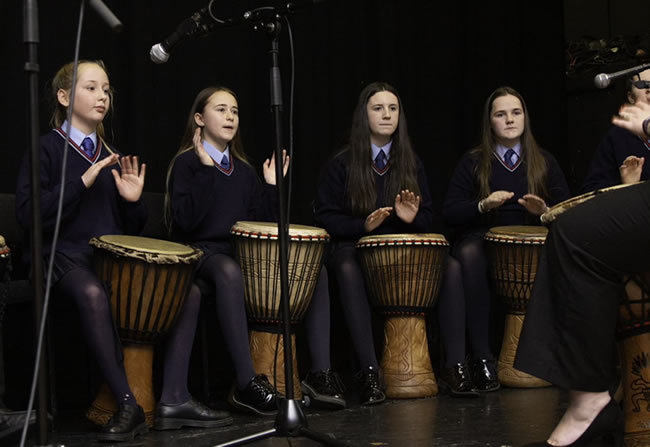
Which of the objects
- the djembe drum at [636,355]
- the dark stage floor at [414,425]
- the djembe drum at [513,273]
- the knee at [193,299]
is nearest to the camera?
the djembe drum at [636,355]

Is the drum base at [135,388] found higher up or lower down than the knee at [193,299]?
lower down

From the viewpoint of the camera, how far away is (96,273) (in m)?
2.80

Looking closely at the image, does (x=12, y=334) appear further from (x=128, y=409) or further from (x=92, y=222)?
(x=128, y=409)

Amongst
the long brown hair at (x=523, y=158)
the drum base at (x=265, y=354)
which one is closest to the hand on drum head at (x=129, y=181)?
the drum base at (x=265, y=354)

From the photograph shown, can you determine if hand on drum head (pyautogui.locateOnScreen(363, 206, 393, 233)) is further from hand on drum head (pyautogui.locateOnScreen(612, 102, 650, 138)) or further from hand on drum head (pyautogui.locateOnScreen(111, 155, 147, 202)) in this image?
hand on drum head (pyautogui.locateOnScreen(612, 102, 650, 138))

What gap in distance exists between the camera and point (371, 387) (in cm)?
319

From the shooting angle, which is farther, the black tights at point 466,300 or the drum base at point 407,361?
the black tights at point 466,300

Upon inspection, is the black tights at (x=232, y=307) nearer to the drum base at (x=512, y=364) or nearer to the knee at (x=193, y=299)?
the knee at (x=193, y=299)

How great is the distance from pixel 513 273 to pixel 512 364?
0.39 m

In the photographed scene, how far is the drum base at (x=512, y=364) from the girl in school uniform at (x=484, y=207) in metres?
0.09

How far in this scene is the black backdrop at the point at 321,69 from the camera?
3.56 m

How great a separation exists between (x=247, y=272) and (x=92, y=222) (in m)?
0.61

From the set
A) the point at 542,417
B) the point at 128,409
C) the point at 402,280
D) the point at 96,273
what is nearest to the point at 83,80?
the point at 96,273

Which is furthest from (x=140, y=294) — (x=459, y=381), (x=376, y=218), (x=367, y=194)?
(x=459, y=381)
